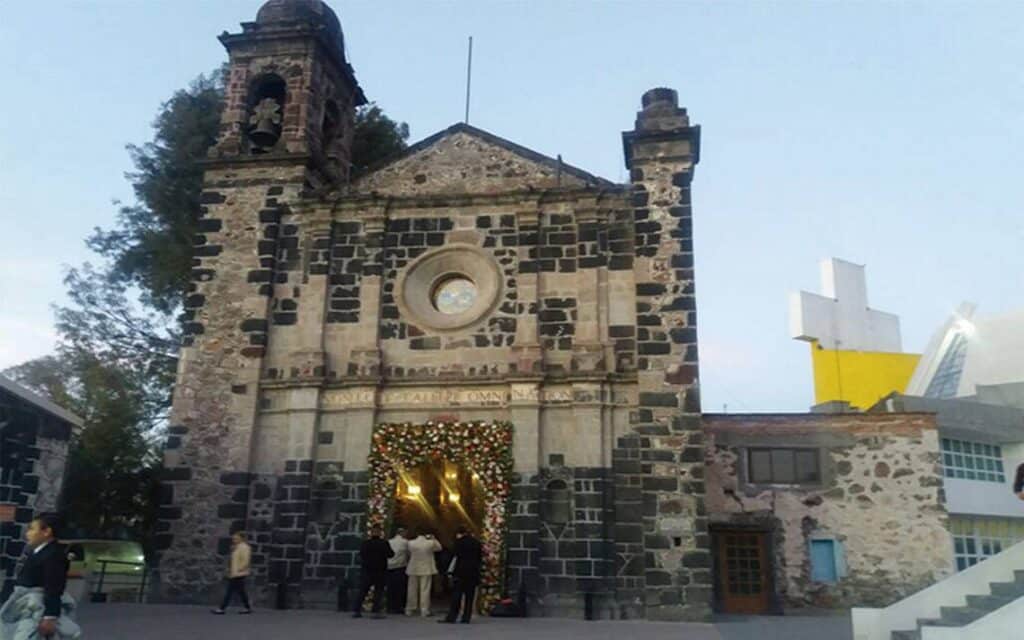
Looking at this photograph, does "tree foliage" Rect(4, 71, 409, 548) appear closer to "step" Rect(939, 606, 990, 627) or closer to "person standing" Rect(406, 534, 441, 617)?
"person standing" Rect(406, 534, 441, 617)

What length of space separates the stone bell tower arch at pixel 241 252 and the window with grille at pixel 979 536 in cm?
1382

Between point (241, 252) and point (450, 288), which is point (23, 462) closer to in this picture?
point (241, 252)

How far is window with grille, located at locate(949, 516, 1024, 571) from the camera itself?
1823 cm

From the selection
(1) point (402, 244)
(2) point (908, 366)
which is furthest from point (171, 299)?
(2) point (908, 366)

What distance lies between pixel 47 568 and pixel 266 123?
11874 mm

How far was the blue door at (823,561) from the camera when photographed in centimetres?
1622

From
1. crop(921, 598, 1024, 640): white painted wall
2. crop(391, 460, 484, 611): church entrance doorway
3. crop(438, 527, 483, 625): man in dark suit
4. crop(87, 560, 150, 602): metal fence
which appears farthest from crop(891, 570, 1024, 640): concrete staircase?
crop(87, 560, 150, 602): metal fence

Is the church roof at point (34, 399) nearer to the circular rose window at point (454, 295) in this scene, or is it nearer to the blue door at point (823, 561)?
the circular rose window at point (454, 295)

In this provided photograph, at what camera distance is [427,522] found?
54.4ft

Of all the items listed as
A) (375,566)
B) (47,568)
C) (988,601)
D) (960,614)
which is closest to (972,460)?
(988,601)

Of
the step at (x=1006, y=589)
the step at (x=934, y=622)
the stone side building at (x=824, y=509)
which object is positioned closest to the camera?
the step at (x=934, y=622)

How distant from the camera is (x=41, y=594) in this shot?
21.5ft

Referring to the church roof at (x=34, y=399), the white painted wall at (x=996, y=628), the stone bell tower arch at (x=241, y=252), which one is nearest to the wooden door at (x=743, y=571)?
the stone bell tower arch at (x=241, y=252)

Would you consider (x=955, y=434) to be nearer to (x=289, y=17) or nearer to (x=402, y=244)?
(x=402, y=244)
